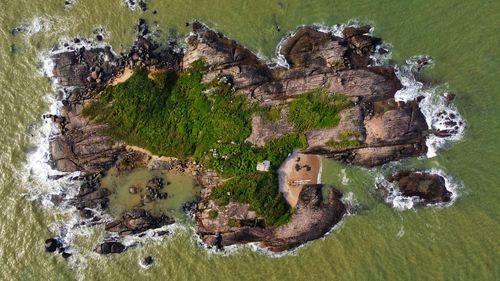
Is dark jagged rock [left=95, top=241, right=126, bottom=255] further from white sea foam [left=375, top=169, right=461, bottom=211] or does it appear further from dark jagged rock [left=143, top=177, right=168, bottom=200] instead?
white sea foam [left=375, top=169, right=461, bottom=211]

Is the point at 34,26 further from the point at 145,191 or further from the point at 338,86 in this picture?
the point at 338,86

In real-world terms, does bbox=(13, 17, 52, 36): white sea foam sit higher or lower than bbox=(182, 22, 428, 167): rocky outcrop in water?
higher

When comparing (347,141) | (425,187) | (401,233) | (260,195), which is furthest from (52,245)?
(425,187)

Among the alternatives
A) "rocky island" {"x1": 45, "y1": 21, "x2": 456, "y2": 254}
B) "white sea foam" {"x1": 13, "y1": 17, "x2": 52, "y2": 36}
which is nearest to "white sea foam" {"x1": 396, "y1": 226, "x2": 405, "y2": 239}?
"rocky island" {"x1": 45, "y1": 21, "x2": 456, "y2": 254}

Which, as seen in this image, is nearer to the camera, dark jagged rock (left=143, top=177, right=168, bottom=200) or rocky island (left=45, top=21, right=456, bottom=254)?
rocky island (left=45, top=21, right=456, bottom=254)

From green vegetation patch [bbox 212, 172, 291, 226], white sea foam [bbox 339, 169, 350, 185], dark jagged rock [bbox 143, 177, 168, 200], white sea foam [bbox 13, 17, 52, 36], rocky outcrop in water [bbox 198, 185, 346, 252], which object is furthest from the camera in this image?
white sea foam [bbox 13, 17, 52, 36]

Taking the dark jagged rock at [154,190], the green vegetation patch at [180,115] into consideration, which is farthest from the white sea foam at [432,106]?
the dark jagged rock at [154,190]

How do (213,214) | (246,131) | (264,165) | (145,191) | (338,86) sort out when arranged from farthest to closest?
1. (145,191)
2. (338,86)
3. (246,131)
4. (213,214)
5. (264,165)

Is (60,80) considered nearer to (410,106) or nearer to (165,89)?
(165,89)
